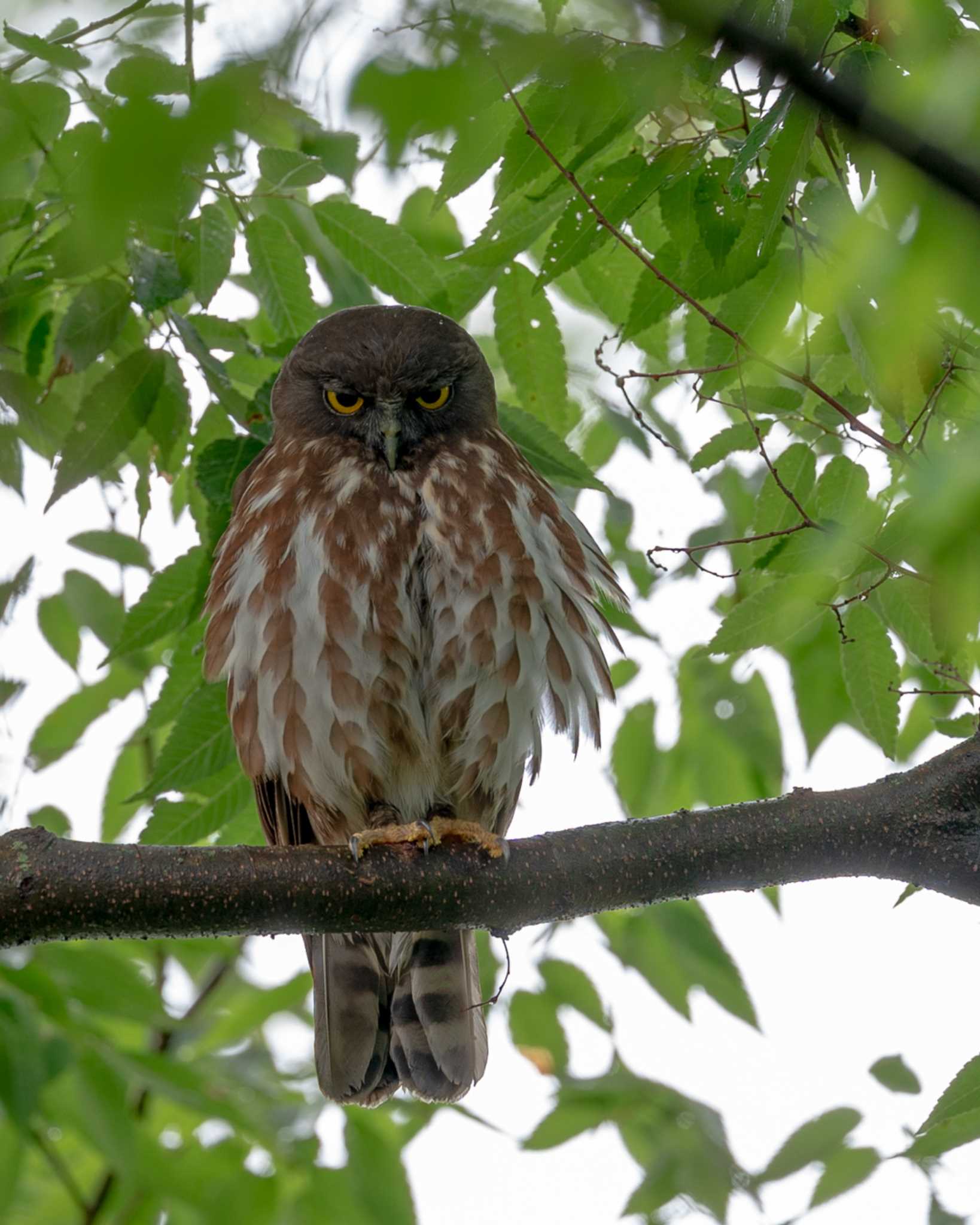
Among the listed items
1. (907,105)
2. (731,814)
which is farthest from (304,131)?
(907,105)

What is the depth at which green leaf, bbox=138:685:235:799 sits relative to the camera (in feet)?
9.54

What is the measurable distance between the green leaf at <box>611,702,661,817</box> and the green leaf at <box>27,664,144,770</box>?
136cm

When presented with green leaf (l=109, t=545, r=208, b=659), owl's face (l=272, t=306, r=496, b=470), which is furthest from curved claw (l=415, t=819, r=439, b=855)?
owl's face (l=272, t=306, r=496, b=470)

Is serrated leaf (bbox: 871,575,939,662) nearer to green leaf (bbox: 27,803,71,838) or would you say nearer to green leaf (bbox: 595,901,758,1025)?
green leaf (bbox: 595,901,758,1025)

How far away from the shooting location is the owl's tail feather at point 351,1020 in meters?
3.39

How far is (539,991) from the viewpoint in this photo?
4051mm

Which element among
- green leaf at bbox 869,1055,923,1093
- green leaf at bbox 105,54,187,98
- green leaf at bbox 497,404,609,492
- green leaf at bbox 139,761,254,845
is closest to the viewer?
green leaf at bbox 105,54,187,98

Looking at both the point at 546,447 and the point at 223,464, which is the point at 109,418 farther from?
the point at 546,447

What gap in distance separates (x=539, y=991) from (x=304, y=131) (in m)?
2.44

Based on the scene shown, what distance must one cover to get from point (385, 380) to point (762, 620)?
145cm

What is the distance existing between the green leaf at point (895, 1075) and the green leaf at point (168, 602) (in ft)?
6.28

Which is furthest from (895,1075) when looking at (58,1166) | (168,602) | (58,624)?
(58,624)

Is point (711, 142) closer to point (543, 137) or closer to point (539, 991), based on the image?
point (543, 137)

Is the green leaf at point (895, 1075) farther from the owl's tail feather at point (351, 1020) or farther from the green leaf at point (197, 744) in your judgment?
the green leaf at point (197, 744)
